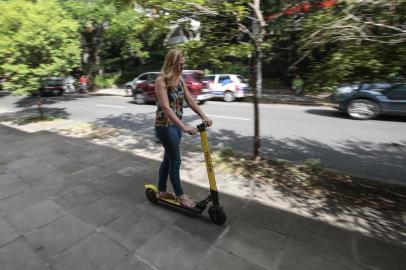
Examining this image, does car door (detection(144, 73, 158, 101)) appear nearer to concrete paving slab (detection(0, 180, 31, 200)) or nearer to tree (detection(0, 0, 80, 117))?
tree (detection(0, 0, 80, 117))

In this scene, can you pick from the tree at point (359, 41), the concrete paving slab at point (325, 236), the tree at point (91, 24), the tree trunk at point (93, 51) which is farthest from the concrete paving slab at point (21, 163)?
the tree trunk at point (93, 51)

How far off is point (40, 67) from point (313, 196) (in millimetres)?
9446

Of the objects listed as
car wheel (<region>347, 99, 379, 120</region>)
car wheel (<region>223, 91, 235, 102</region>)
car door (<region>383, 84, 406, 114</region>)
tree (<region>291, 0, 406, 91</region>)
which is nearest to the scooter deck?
tree (<region>291, 0, 406, 91</region>)

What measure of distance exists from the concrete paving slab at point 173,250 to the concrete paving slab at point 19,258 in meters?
0.98

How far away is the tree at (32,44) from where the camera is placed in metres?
8.46

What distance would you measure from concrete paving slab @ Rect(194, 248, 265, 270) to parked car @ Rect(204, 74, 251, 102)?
12.5 m

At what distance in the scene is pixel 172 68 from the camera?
9.46ft

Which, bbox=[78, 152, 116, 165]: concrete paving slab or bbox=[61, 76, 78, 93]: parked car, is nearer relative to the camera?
bbox=[78, 152, 116, 165]: concrete paving slab

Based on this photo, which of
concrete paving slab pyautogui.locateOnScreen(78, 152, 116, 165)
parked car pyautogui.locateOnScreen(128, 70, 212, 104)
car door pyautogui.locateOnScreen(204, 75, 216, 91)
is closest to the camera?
concrete paving slab pyautogui.locateOnScreen(78, 152, 116, 165)

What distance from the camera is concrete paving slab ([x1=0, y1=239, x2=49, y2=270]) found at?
258cm

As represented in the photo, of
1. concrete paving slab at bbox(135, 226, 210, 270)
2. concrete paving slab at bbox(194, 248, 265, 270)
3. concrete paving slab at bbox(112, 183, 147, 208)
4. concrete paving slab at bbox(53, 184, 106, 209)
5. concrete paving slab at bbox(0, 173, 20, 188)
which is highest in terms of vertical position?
concrete paving slab at bbox(0, 173, 20, 188)

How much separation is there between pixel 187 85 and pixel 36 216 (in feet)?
33.0

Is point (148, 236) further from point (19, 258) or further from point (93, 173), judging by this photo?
point (93, 173)

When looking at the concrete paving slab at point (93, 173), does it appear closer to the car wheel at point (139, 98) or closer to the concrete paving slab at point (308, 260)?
the concrete paving slab at point (308, 260)
